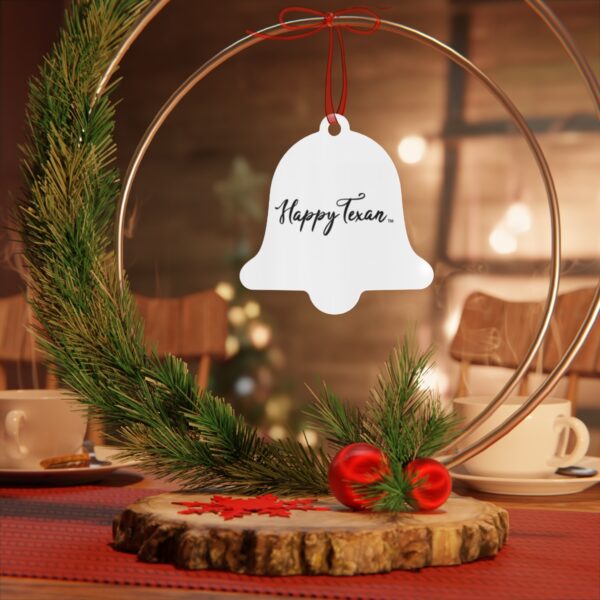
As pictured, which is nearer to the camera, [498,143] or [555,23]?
[555,23]

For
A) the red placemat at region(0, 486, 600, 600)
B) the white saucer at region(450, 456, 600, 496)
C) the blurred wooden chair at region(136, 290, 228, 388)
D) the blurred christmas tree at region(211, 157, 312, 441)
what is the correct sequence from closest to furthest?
1. the red placemat at region(0, 486, 600, 600)
2. the white saucer at region(450, 456, 600, 496)
3. the blurred wooden chair at region(136, 290, 228, 388)
4. the blurred christmas tree at region(211, 157, 312, 441)

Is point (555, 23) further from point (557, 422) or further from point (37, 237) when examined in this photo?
point (37, 237)

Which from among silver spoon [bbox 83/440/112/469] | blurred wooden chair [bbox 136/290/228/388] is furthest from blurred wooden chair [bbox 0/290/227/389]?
silver spoon [bbox 83/440/112/469]

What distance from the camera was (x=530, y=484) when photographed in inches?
32.6

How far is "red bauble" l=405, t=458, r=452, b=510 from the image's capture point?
0.62 metres

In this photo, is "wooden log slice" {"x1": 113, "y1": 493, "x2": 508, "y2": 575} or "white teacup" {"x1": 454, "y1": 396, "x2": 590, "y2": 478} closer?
"wooden log slice" {"x1": 113, "y1": 493, "x2": 508, "y2": 575}

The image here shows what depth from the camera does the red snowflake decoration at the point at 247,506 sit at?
0.61 meters

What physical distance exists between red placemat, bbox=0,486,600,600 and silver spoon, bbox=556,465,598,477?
143 millimetres

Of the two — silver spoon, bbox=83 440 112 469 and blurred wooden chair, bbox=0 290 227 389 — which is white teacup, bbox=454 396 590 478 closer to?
silver spoon, bbox=83 440 112 469

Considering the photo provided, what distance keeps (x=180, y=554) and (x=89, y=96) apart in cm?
38

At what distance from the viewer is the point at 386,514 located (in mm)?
619

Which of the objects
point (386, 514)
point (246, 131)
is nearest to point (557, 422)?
point (386, 514)

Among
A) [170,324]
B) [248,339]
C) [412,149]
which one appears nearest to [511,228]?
[412,149]

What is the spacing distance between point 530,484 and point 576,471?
0.08 meters
